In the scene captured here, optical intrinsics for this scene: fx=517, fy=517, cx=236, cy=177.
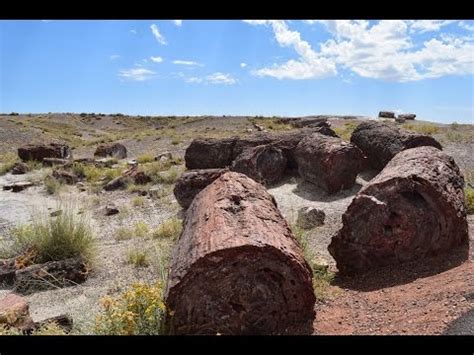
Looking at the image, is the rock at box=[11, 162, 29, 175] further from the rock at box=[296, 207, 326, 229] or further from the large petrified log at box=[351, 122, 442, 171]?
the rock at box=[296, 207, 326, 229]

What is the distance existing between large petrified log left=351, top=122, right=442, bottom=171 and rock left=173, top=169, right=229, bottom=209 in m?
4.02

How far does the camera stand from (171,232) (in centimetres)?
916

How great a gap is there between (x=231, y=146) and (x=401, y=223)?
27.6 feet

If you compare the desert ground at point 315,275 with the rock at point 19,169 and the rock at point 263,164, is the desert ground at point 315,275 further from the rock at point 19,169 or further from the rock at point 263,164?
the rock at point 19,169

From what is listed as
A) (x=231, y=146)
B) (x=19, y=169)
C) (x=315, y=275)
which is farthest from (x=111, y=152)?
(x=315, y=275)

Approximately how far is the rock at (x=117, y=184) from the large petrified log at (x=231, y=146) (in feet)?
5.90

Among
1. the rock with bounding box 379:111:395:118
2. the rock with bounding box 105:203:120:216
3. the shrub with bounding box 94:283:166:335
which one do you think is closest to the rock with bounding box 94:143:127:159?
the rock with bounding box 105:203:120:216

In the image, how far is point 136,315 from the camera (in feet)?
15.3

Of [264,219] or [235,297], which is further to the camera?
[264,219]

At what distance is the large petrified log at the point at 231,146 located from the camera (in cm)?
1340

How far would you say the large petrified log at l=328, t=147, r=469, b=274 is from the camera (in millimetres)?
6246
